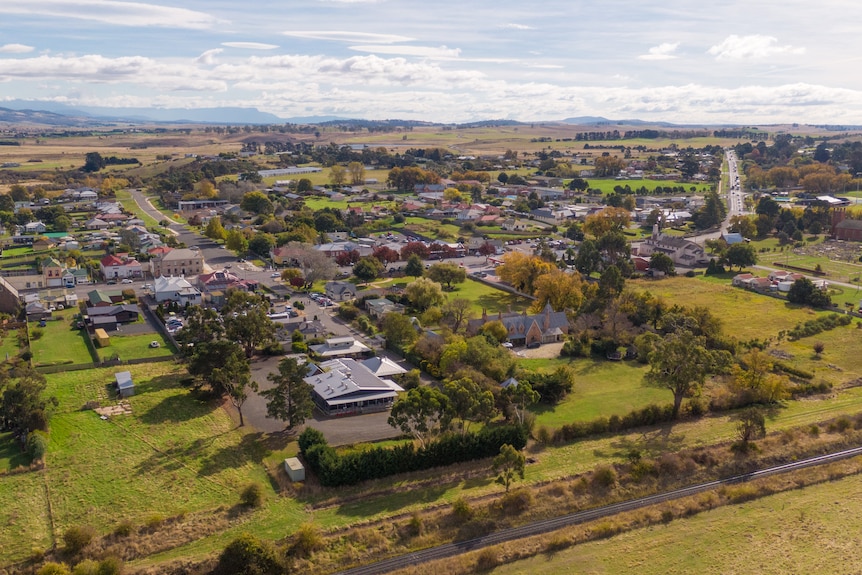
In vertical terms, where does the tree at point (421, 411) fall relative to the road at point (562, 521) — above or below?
above

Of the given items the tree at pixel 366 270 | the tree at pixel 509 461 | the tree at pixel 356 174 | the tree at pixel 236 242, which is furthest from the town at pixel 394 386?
the tree at pixel 356 174

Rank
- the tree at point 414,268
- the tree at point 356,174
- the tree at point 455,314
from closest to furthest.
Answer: the tree at point 455,314 → the tree at point 414,268 → the tree at point 356,174

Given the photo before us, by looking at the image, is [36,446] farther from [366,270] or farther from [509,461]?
[366,270]

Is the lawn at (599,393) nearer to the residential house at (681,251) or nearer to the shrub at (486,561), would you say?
the shrub at (486,561)

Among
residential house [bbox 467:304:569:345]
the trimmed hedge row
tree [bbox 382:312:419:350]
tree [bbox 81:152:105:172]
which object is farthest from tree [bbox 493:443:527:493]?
tree [bbox 81:152:105:172]

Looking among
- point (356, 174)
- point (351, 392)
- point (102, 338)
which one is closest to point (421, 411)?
point (351, 392)
